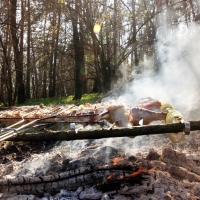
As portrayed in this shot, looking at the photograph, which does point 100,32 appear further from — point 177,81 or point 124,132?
point 124,132

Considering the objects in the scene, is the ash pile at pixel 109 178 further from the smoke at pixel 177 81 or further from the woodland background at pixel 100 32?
the woodland background at pixel 100 32

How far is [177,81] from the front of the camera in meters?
7.58

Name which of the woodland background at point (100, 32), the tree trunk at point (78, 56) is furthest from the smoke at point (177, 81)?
the tree trunk at point (78, 56)

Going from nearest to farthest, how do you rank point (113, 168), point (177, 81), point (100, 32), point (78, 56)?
point (113, 168)
point (177, 81)
point (100, 32)
point (78, 56)

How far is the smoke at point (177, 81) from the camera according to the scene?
21.2 ft

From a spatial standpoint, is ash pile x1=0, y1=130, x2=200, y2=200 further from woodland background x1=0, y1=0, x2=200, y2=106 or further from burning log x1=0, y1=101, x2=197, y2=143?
woodland background x1=0, y1=0, x2=200, y2=106

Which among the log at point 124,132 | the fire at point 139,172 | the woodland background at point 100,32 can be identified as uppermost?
the woodland background at point 100,32

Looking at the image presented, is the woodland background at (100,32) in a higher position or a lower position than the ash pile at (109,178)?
higher

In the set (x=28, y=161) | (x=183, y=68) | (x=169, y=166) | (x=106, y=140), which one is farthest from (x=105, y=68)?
(x=169, y=166)

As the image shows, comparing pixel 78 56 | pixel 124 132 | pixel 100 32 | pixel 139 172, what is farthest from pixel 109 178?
pixel 78 56

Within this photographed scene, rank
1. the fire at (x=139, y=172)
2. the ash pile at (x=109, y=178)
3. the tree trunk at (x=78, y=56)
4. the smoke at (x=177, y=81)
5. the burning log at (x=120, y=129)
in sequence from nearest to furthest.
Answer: the burning log at (x=120, y=129), the ash pile at (x=109, y=178), the fire at (x=139, y=172), the smoke at (x=177, y=81), the tree trunk at (x=78, y=56)

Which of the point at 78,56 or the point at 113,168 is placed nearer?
the point at 113,168

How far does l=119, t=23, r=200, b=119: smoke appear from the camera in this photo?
6.46 m

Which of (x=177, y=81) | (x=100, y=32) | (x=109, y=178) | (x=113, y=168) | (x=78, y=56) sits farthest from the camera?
(x=78, y=56)
